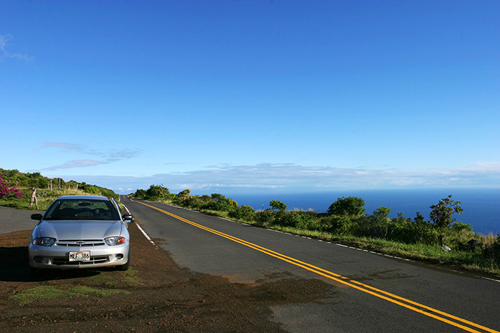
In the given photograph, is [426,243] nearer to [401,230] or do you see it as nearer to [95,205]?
[401,230]

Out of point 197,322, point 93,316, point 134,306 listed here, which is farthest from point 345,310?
point 93,316

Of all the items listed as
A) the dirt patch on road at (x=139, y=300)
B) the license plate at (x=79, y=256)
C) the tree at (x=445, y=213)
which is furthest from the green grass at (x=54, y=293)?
the tree at (x=445, y=213)

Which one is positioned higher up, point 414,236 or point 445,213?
point 445,213

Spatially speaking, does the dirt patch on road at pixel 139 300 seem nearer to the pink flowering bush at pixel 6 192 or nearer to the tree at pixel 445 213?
the tree at pixel 445 213

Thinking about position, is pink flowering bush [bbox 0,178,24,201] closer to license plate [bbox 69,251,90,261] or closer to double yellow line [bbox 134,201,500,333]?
license plate [bbox 69,251,90,261]

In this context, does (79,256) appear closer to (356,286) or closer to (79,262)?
(79,262)

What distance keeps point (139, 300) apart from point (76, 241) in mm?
1925

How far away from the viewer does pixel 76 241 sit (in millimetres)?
6422

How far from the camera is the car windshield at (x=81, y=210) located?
7.68 metres

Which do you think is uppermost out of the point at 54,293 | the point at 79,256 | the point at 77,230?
the point at 77,230

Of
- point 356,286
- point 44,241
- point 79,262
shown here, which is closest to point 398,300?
point 356,286

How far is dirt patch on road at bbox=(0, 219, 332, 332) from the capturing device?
14.8ft

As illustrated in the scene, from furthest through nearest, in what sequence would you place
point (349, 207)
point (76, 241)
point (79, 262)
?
point (349, 207), point (76, 241), point (79, 262)

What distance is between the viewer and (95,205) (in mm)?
8484
